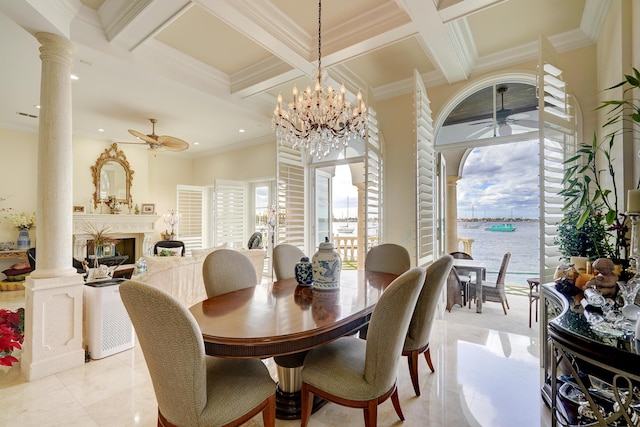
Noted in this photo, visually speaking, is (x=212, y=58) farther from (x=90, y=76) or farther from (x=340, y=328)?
(x=340, y=328)

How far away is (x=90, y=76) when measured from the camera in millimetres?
3629

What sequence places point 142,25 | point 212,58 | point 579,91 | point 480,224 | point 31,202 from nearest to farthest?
point 142,25 → point 579,91 → point 212,58 → point 31,202 → point 480,224

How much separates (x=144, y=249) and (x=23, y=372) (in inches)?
174

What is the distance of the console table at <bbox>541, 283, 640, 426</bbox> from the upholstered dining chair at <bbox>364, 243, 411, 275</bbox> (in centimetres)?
113

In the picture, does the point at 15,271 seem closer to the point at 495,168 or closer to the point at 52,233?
the point at 52,233

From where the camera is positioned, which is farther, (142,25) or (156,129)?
(156,129)

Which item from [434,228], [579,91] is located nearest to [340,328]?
[434,228]

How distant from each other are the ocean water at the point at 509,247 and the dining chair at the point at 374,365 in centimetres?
710

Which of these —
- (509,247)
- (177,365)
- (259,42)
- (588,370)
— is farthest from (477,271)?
(509,247)

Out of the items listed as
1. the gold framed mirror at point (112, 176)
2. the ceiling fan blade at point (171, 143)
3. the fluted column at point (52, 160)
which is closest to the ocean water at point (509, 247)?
the ceiling fan blade at point (171, 143)

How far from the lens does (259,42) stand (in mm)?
2859

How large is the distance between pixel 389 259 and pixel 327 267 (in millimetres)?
1097

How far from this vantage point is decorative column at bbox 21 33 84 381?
7.89 feet

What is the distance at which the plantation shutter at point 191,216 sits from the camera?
7203 millimetres
